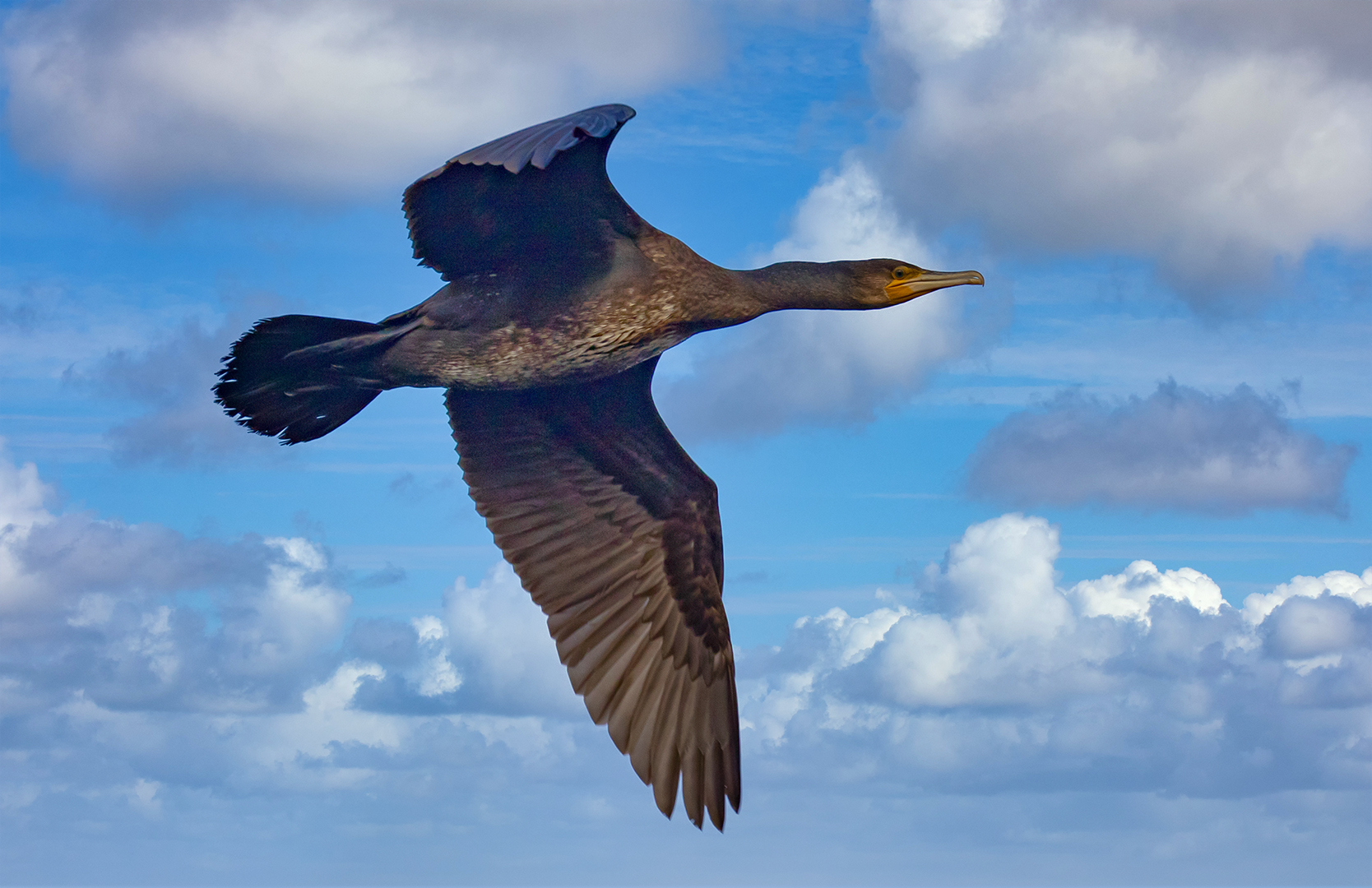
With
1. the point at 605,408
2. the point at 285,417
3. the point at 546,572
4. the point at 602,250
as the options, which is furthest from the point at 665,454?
the point at 285,417

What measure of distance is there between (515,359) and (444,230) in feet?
2.57

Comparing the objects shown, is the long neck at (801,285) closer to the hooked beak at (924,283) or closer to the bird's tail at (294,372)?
the hooked beak at (924,283)

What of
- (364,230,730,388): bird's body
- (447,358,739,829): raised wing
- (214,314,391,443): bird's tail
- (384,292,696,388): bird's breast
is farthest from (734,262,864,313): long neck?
(214,314,391,443): bird's tail

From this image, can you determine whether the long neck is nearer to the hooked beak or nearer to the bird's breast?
the hooked beak

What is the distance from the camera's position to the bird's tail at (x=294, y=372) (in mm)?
7164

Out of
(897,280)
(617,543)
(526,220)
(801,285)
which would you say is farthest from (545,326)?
(897,280)

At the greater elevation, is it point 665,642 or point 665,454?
point 665,454

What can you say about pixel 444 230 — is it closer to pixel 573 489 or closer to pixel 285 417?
pixel 285 417

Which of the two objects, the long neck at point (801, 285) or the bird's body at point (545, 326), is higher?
the long neck at point (801, 285)

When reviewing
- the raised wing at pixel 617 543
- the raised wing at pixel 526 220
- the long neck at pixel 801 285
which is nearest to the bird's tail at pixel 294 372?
the raised wing at pixel 526 220

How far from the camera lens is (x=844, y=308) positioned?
8242mm

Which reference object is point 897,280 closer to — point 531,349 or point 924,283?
point 924,283

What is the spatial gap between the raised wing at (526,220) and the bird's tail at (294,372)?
2.08 ft

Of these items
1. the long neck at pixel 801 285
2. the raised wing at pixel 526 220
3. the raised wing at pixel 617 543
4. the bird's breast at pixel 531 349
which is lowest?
the raised wing at pixel 617 543
